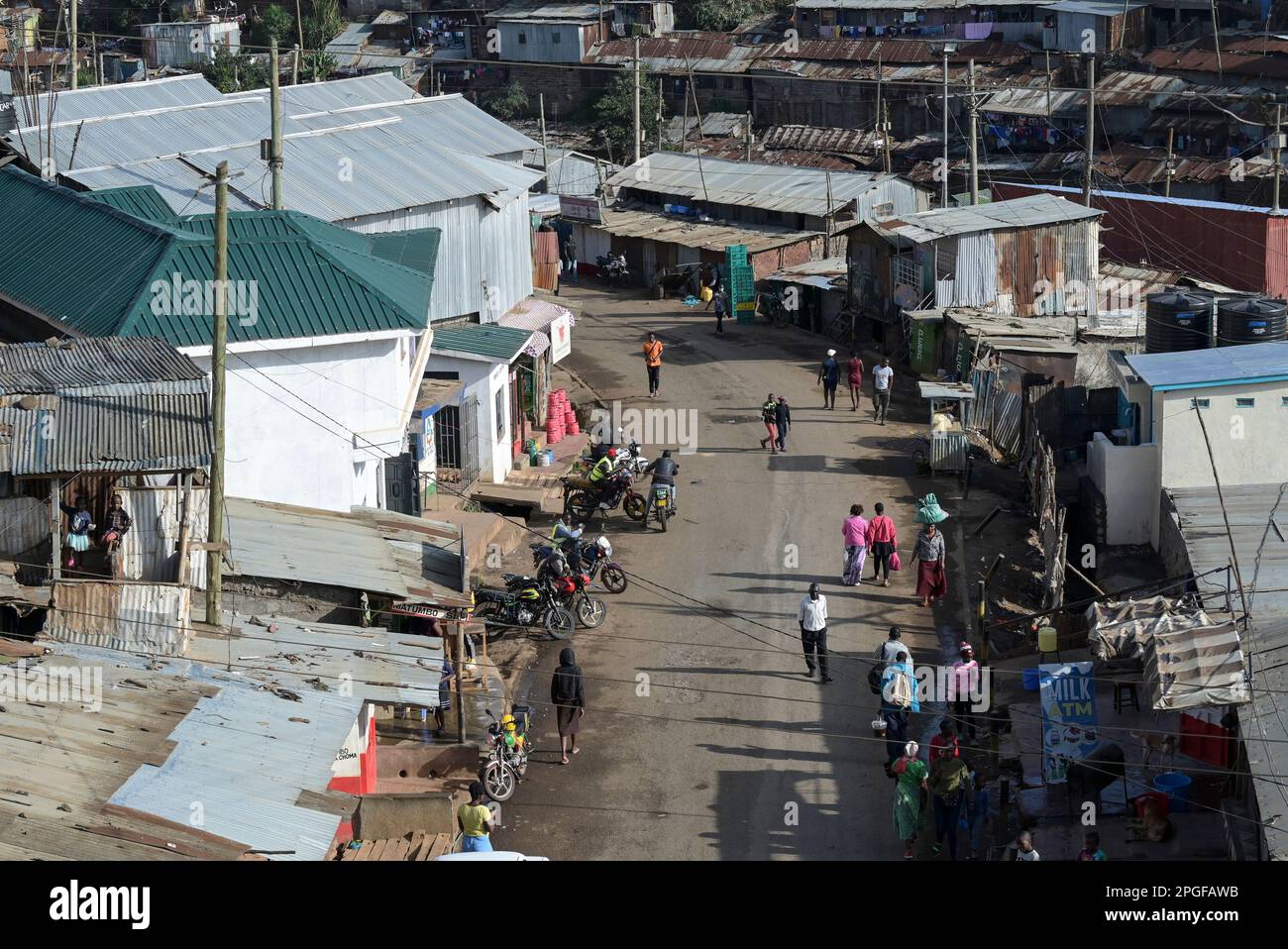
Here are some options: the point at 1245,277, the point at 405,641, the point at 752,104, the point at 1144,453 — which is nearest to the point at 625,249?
the point at 1245,277

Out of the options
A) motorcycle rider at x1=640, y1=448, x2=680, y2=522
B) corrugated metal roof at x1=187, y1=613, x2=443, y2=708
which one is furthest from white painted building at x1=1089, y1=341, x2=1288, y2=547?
corrugated metal roof at x1=187, y1=613, x2=443, y2=708

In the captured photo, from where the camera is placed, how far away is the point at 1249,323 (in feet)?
85.8

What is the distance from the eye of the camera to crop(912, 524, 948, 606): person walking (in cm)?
2183

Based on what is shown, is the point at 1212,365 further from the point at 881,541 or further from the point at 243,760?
the point at 243,760

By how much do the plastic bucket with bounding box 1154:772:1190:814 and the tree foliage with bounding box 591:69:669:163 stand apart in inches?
2073

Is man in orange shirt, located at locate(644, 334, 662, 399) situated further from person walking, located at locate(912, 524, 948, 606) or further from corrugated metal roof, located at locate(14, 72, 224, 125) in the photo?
person walking, located at locate(912, 524, 948, 606)

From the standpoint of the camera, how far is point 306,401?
22.1 m

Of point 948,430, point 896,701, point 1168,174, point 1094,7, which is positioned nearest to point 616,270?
point 1168,174

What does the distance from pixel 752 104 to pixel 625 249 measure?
869 inches

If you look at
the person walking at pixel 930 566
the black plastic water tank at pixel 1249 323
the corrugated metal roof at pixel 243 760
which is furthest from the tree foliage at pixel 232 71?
the corrugated metal roof at pixel 243 760

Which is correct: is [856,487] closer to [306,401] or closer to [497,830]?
[306,401]

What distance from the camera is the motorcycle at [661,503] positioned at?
84.3ft

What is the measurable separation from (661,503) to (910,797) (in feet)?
36.0

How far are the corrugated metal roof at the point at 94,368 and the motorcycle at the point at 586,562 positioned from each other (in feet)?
18.0
